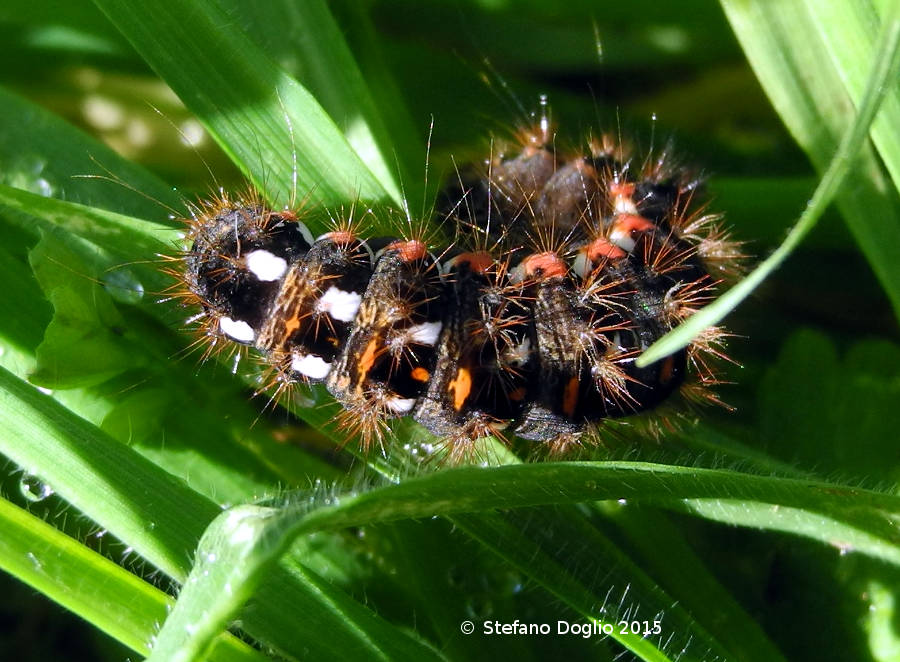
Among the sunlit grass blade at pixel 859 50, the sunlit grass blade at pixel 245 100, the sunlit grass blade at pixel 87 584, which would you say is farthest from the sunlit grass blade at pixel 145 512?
the sunlit grass blade at pixel 859 50

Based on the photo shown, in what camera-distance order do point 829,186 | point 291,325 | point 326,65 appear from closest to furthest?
point 829,186 → point 291,325 → point 326,65

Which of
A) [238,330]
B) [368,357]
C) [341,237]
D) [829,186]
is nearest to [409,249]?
[341,237]

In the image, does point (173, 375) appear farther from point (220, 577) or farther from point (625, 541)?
point (625, 541)

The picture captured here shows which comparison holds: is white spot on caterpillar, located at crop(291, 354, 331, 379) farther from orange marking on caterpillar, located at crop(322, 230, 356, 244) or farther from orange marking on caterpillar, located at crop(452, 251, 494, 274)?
orange marking on caterpillar, located at crop(452, 251, 494, 274)

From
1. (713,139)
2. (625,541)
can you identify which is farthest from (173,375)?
(713,139)

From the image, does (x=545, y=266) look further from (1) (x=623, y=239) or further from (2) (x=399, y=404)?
(2) (x=399, y=404)

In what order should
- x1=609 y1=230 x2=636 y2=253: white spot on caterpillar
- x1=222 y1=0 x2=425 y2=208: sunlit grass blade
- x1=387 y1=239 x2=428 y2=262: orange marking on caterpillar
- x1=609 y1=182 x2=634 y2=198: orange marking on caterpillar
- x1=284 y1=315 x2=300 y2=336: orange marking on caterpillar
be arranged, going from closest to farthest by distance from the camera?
1. x1=284 y1=315 x2=300 y2=336: orange marking on caterpillar
2. x1=387 y1=239 x2=428 y2=262: orange marking on caterpillar
3. x1=609 y1=230 x2=636 y2=253: white spot on caterpillar
4. x1=222 y1=0 x2=425 y2=208: sunlit grass blade
5. x1=609 y1=182 x2=634 y2=198: orange marking on caterpillar

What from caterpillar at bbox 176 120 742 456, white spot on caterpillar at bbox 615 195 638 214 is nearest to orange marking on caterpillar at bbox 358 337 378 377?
caterpillar at bbox 176 120 742 456
